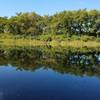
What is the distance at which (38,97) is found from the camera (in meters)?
9.01

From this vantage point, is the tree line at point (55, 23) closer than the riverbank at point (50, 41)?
No

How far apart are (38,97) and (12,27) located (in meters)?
56.2

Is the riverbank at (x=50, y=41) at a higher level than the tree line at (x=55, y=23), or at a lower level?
lower

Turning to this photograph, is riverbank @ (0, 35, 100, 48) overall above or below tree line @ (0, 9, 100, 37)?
below

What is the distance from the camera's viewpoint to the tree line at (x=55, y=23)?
5628 centimetres

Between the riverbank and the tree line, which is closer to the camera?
the riverbank

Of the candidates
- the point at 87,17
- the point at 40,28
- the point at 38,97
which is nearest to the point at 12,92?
the point at 38,97

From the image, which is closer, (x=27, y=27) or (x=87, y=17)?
(x=87, y=17)

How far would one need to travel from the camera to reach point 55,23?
58406 millimetres

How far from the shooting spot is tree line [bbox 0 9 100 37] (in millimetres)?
56281

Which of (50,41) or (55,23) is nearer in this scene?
(50,41)

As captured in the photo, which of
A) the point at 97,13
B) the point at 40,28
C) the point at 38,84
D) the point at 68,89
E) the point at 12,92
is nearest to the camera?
the point at 12,92

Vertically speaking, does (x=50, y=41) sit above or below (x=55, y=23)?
below

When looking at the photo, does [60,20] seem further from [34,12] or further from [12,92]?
[12,92]
